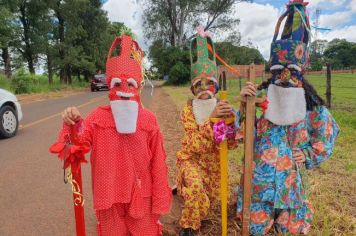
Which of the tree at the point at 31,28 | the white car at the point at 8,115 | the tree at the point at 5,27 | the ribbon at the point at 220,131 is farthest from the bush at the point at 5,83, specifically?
the ribbon at the point at 220,131

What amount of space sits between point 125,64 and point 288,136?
5.00 feet

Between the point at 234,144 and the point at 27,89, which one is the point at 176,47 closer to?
the point at 27,89

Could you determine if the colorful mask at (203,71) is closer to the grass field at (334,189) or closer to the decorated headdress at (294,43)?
the grass field at (334,189)

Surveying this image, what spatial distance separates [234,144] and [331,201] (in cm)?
147

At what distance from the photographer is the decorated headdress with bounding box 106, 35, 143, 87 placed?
2.68 meters

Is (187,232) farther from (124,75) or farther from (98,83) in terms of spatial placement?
(98,83)

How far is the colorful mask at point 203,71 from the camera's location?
3.25 metres

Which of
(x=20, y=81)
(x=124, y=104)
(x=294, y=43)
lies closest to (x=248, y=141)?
(x=294, y=43)

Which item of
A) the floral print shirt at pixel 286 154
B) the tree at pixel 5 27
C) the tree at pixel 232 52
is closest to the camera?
the floral print shirt at pixel 286 154

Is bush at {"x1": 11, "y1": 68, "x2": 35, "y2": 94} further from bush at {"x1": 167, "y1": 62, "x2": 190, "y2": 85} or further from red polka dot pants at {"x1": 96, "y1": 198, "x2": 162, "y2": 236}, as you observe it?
red polka dot pants at {"x1": 96, "y1": 198, "x2": 162, "y2": 236}

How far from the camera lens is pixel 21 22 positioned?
1167 inches

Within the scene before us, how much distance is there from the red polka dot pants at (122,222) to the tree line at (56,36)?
23271 mm

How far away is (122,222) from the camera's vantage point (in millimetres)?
2838

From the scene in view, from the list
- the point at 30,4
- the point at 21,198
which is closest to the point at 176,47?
the point at 30,4
